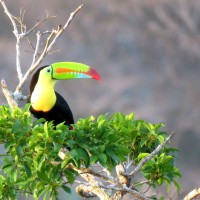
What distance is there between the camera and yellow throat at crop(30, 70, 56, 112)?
3545 mm

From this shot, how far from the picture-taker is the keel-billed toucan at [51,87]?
132 inches

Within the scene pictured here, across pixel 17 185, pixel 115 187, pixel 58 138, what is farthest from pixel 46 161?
pixel 17 185

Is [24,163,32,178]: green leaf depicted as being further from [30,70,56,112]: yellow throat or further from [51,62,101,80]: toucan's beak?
[30,70,56,112]: yellow throat

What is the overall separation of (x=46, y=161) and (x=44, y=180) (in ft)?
0.52

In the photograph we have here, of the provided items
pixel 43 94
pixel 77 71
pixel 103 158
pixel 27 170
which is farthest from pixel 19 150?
pixel 43 94

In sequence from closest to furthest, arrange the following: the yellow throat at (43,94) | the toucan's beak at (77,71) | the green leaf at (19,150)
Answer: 1. the green leaf at (19,150)
2. the toucan's beak at (77,71)
3. the yellow throat at (43,94)

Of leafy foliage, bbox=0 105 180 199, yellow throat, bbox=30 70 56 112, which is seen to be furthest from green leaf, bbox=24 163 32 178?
yellow throat, bbox=30 70 56 112

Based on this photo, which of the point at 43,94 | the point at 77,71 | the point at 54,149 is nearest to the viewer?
the point at 54,149

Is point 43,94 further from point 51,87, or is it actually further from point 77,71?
point 77,71

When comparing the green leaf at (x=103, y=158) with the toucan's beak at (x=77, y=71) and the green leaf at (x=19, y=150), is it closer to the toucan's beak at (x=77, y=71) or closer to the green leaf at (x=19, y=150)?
the green leaf at (x=19, y=150)

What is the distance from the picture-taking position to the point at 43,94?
3.58 metres

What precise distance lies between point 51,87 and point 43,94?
0.18 feet

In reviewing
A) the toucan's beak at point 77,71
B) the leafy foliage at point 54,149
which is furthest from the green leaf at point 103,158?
the toucan's beak at point 77,71

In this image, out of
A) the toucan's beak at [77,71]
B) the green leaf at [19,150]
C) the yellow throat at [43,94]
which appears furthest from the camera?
the yellow throat at [43,94]
